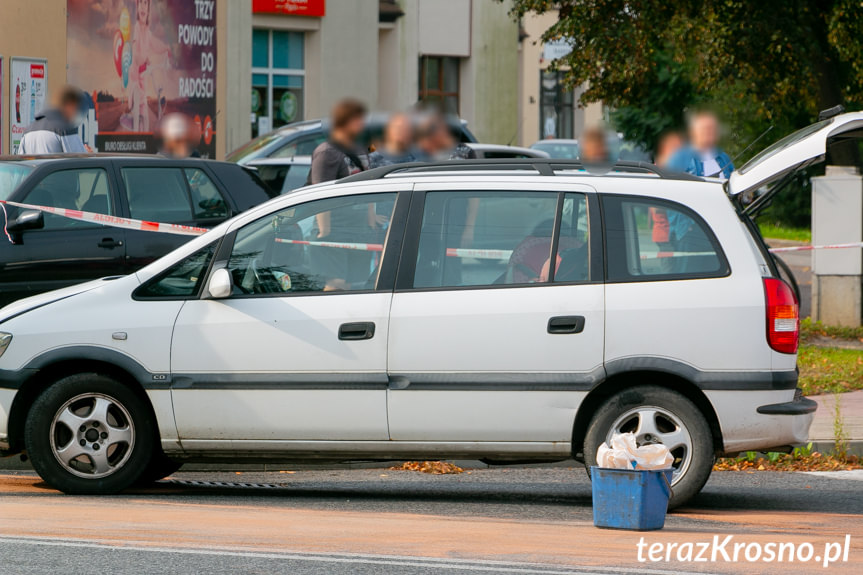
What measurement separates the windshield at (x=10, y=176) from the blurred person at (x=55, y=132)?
8.87 feet

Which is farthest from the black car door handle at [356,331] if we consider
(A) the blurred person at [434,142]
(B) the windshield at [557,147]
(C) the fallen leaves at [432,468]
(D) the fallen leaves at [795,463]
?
(B) the windshield at [557,147]

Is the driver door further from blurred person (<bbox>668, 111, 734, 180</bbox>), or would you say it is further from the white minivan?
blurred person (<bbox>668, 111, 734, 180</bbox>)

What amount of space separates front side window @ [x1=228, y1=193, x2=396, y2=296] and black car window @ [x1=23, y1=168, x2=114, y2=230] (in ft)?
13.3

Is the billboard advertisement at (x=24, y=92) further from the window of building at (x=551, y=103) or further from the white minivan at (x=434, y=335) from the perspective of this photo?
the window of building at (x=551, y=103)

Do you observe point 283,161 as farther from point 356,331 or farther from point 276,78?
point 276,78

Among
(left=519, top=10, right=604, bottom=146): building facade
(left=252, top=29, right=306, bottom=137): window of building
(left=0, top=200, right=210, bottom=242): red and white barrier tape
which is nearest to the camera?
(left=0, top=200, right=210, bottom=242): red and white barrier tape

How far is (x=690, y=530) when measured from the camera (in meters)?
7.11

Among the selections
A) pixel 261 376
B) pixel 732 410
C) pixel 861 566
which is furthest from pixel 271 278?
pixel 861 566

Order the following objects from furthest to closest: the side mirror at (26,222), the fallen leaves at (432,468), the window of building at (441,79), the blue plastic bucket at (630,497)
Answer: the window of building at (441,79) → the side mirror at (26,222) → the fallen leaves at (432,468) → the blue plastic bucket at (630,497)

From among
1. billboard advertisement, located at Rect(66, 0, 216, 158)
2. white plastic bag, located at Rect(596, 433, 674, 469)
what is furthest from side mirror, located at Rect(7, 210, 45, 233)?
billboard advertisement, located at Rect(66, 0, 216, 158)

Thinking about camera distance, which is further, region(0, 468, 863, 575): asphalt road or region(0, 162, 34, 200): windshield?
region(0, 162, 34, 200): windshield

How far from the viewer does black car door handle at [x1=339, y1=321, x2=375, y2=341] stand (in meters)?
7.74

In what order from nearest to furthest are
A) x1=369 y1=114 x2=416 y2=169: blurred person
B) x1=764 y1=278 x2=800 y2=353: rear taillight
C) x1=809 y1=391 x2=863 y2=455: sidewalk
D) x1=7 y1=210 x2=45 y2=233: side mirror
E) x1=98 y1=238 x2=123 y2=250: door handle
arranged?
x1=764 y1=278 x2=800 y2=353: rear taillight, x1=809 y1=391 x2=863 y2=455: sidewalk, x1=7 y1=210 x2=45 y2=233: side mirror, x1=98 y1=238 x2=123 y2=250: door handle, x1=369 y1=114 x2=416 y2=169: blurred person

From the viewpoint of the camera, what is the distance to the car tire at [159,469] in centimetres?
827
